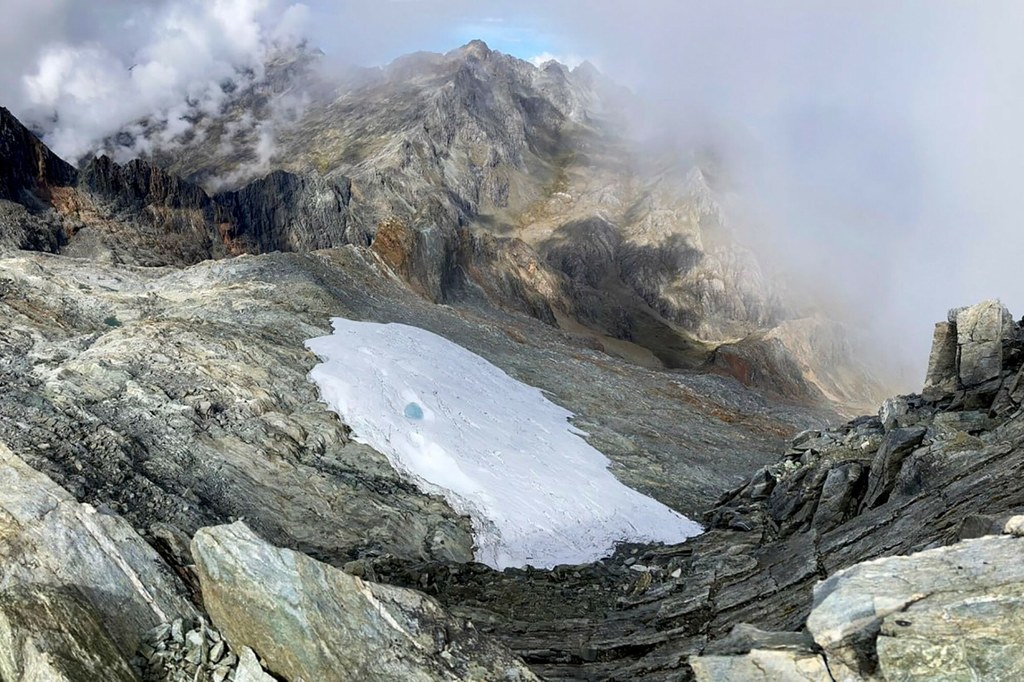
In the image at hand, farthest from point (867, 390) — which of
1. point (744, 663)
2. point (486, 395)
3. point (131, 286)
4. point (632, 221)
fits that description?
point (744, 663)

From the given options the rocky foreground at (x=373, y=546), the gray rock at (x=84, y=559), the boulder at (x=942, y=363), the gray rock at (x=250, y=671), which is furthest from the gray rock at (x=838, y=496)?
the gray rock at (x=84, y=559)

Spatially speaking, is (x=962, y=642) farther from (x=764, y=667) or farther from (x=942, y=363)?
(x=942, y=363)

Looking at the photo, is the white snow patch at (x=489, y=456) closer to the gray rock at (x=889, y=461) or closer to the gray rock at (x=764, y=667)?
the gray rock at (x=889, y=461)

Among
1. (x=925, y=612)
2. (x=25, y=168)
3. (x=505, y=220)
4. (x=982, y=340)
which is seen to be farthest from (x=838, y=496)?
(x=505, y=220)

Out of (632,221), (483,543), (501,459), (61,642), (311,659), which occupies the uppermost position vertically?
(632,221)

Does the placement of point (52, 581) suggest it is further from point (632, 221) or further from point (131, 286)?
point (632, 221)

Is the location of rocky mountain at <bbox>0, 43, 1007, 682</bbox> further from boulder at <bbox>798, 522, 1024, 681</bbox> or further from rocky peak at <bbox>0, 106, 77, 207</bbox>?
rocky peak at <bbox>0, 106, 77, 207</bbox>

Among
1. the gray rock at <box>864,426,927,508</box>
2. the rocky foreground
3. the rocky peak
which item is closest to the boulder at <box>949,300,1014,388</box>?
the rocky foreground
